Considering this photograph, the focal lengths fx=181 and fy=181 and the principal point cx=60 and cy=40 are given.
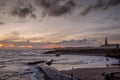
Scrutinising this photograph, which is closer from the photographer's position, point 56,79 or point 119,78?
point 119,78

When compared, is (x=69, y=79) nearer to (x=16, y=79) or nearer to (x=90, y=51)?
(x=16, y=79)

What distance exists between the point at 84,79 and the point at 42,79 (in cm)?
597

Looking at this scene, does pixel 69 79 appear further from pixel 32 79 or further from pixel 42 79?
pixel 32 79

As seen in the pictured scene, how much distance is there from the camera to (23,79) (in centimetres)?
2678

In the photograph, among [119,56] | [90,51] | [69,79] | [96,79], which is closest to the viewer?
[69,79]

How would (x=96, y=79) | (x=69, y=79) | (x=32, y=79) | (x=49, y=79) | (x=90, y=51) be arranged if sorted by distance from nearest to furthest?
(x=69, y=79) < (x=96, y=79) < (x=49, y=79) < (x=32, y=79) < (x=90, y=51)

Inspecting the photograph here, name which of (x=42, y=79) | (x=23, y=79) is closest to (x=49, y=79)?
(x=42, y=79)

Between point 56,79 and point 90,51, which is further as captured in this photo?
point 90,51

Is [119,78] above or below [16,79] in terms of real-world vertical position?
above

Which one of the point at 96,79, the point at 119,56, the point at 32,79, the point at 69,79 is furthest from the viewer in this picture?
the point at 119,56

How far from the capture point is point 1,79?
27188 mm

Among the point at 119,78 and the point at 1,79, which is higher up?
the point at 119,78

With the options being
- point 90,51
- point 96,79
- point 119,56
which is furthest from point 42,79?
point 90,51

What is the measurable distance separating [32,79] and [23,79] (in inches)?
66.3
